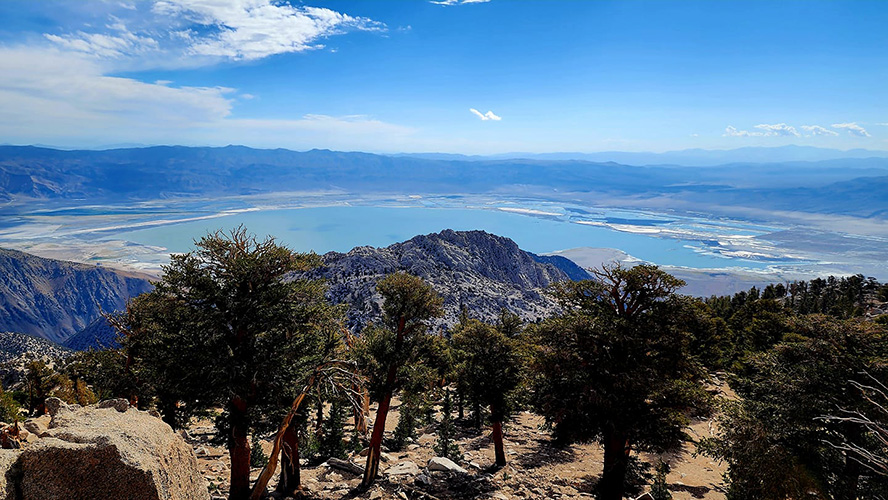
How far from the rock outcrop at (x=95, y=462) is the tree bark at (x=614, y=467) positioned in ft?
40.9

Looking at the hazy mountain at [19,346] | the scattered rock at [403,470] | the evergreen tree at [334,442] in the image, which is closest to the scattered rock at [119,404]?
the scattered rock at [403,470]

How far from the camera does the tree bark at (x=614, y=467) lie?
14586 millimetres

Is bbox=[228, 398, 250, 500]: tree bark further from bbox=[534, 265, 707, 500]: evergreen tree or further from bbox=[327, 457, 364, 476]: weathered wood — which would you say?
bbox=[534, 265, 707, 500]: evergreen tree

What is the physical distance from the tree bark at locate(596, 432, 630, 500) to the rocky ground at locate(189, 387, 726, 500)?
80.0 inches

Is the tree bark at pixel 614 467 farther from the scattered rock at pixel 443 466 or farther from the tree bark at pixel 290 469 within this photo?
the tree bark at pixel 290 469

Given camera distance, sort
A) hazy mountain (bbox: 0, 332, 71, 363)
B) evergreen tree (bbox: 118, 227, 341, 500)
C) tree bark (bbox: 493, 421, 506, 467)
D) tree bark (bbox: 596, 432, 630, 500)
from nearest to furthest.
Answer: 1. evergreen tree (bbox: 118, 227, 341, 500)
2. tree bark (bbox: 596, 432, 630, 500)
3. tree bark (bbox: 493, 421, 506, 467)
4. hazy mountain (bbox: 0, 332, 71, 363)

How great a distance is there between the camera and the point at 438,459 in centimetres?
1706

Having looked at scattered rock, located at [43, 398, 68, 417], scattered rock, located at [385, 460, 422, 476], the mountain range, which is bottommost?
the mountain range

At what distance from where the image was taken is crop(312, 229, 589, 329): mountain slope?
68875 millimetres

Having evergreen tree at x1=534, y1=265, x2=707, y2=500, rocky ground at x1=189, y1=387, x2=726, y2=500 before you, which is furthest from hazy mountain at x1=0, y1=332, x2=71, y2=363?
evergreen tree at x1=534, y1=265, x2=707, y2=500

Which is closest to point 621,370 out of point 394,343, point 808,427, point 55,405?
point 808,427

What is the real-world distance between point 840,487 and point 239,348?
18.7m

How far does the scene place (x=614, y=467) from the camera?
14.7 m

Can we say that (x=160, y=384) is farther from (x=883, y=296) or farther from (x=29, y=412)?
(x=883, y=296)
